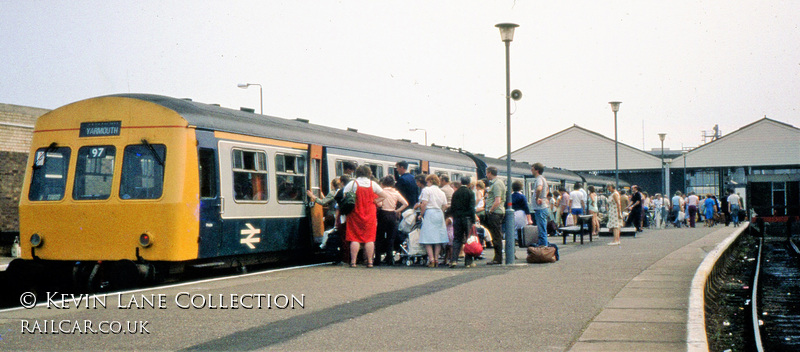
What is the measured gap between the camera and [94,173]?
40.4 ft

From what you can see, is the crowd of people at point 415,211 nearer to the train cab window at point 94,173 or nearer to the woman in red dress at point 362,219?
the woman in red dress at point 362,219

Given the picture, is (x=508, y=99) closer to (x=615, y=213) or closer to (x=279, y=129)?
(x=279, y=129)

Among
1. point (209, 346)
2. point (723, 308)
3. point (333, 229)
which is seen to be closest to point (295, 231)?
point (333, 229)

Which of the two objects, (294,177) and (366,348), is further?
(294,177)

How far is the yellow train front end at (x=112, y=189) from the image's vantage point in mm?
11859

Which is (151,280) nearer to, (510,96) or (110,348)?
(110,348)

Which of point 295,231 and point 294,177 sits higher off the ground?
point 294,177

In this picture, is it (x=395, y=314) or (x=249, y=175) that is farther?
(x=249, y=175)

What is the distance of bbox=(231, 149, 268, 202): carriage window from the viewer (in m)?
13.3

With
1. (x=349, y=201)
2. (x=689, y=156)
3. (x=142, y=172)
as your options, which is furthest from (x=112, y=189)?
(x=689, y=156)

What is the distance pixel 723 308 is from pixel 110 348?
9196 millimetres

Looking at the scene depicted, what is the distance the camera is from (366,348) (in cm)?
658

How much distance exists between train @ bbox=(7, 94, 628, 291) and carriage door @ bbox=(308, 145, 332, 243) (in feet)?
5.69

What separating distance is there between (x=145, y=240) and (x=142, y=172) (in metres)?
0.99
